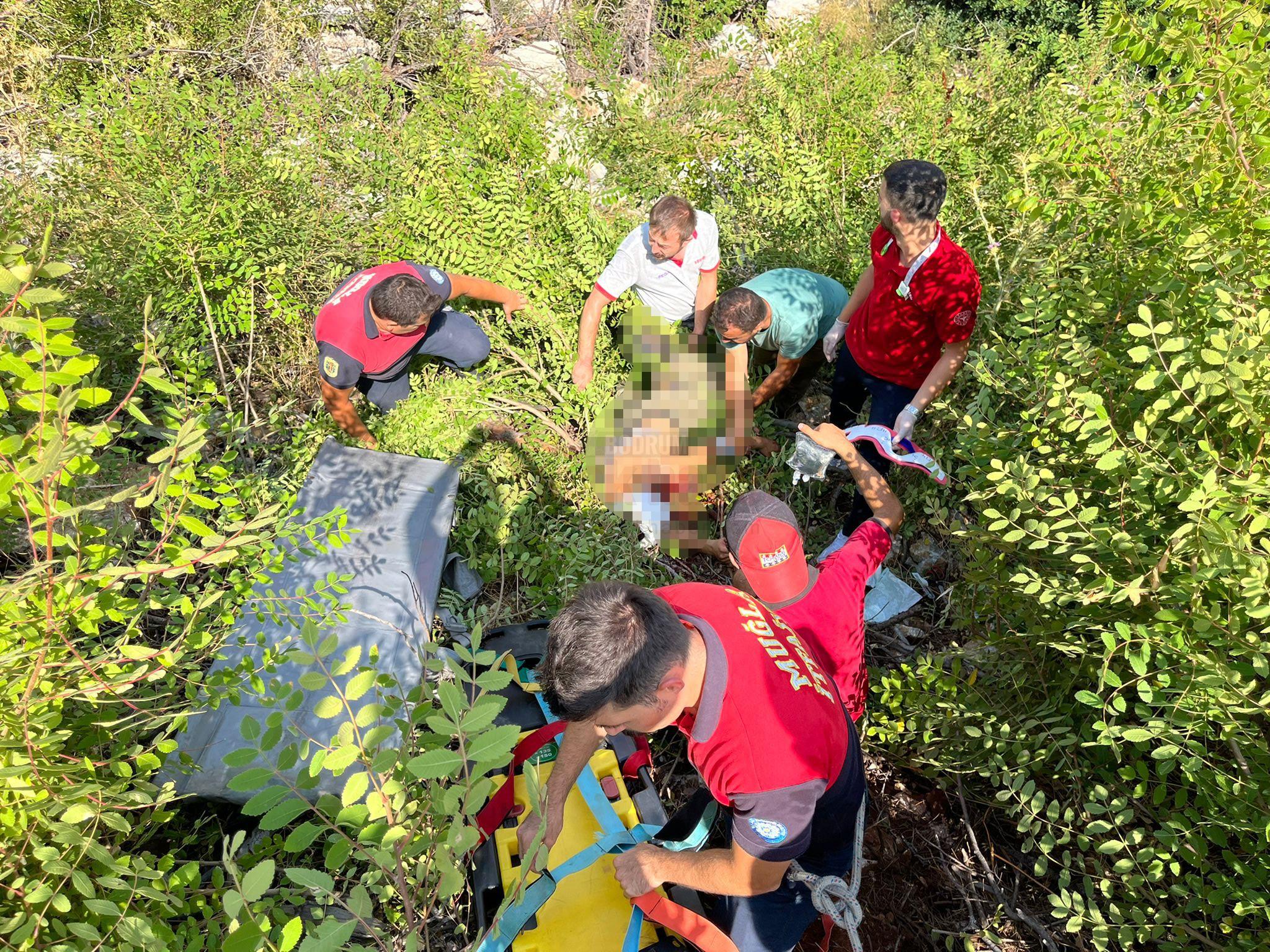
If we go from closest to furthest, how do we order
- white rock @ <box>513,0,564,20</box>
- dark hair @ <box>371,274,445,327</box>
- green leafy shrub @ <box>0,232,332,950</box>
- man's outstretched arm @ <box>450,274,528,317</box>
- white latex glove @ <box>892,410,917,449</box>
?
green leafy shrub @ <box>0,232,332,950</box>, white latex glove @ <box>892,410,917,449</box>, dark hair @ <box>371,274,445,327</box>, man's outstretched arm @ <box>450,274,528,317</box>, white rock @ <box>513,0,564,20</box>

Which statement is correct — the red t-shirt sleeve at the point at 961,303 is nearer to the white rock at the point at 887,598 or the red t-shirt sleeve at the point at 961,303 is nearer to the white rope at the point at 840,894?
the white rock at the point at 887,598

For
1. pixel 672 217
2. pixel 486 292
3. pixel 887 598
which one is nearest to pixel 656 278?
pixel 672 217

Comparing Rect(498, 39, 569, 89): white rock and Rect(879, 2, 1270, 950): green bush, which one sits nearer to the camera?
Rect(879, 2, 1270, 950): green bush

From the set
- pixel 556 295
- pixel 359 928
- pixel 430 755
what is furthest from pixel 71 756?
pixel 556 295

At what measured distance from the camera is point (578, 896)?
2486 mm

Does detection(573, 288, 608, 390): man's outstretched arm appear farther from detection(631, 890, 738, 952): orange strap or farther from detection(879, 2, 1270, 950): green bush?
Result: detection(631, 890, 738, 952): orange strap

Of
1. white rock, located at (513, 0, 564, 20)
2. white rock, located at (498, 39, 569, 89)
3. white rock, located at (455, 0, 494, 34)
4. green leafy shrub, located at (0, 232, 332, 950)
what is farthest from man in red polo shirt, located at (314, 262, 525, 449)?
white rock, located at (513, 0, 564, 20)

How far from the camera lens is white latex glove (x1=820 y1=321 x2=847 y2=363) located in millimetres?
4152

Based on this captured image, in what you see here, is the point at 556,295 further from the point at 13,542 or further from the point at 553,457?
the point at 13,542

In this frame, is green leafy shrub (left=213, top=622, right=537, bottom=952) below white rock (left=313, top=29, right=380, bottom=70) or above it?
below

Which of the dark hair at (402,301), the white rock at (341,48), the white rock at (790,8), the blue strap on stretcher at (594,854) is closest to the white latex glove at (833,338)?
the dark hair at (402,301)

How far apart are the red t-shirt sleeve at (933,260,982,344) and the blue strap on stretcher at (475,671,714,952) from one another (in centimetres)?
234

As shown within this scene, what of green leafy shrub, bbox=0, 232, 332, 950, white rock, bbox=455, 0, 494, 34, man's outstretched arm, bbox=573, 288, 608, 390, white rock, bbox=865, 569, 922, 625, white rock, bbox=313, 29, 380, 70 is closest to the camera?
green leafy shrub, bbox=0, 232, 332, 950

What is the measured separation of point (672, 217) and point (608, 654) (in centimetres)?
303
